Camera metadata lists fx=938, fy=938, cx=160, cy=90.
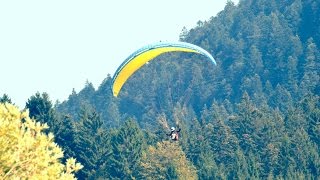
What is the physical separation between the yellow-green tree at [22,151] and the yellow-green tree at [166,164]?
72.7 metres

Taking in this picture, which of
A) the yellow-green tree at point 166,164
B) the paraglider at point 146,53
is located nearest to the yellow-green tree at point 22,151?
the paraglider at point 146,53

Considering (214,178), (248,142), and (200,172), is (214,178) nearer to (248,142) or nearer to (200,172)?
(200,172)

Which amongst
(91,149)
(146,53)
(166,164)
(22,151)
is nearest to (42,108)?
(91,149)

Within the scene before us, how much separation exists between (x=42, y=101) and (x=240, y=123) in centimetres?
3622

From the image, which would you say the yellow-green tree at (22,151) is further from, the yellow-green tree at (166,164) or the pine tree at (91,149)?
the pine tree at (91,149)

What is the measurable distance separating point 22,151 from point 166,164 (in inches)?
3137

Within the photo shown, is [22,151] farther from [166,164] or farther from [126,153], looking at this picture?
[126,153]

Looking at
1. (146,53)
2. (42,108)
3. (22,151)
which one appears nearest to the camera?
(22,151)

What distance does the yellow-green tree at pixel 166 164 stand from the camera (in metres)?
96.9

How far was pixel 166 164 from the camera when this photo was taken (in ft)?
335

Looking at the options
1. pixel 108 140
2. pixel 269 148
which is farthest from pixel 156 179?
pixel 269 148

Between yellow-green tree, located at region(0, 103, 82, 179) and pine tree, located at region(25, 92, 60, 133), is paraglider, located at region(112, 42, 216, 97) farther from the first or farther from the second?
Answer: pine tree, located at region(25, 92, 60, 133)

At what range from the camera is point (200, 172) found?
330 feet

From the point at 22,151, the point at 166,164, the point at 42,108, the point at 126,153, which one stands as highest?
the point at 42,108
